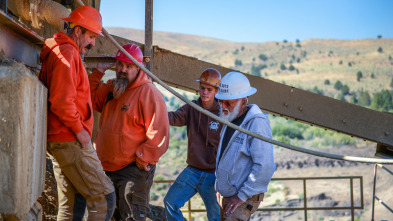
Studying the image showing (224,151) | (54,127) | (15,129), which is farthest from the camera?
(224,151)

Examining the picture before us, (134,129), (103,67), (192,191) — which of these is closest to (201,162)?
(192,191)

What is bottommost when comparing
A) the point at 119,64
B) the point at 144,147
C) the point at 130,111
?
the point at 144,147

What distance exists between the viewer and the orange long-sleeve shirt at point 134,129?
493 centimetres

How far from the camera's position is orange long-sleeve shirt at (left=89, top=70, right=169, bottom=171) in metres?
4.93

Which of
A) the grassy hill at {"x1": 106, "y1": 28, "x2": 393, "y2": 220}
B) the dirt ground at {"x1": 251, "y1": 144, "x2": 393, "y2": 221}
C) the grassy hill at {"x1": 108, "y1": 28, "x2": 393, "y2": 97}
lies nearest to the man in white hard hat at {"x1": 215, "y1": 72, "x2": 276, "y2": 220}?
the dirt ground at {"x1": 251, "y1": 144, "x2": 393, "y2": 221}

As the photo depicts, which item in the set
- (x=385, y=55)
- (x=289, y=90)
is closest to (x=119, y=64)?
(x=289, y=90)

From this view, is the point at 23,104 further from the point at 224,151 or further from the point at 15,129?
the point at 224,151

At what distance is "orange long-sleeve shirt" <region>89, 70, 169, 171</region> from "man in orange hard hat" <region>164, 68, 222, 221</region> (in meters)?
0.87

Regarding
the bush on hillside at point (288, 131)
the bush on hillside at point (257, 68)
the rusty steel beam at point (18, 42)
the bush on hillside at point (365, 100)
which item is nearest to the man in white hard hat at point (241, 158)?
the rusty steel beam at point (18, 42)

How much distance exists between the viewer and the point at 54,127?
12.9ft

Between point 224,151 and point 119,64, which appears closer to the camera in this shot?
point 224,151

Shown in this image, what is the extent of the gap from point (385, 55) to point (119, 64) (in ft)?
290

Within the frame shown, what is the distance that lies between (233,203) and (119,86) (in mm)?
A: 1661

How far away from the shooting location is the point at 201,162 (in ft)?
19.0
